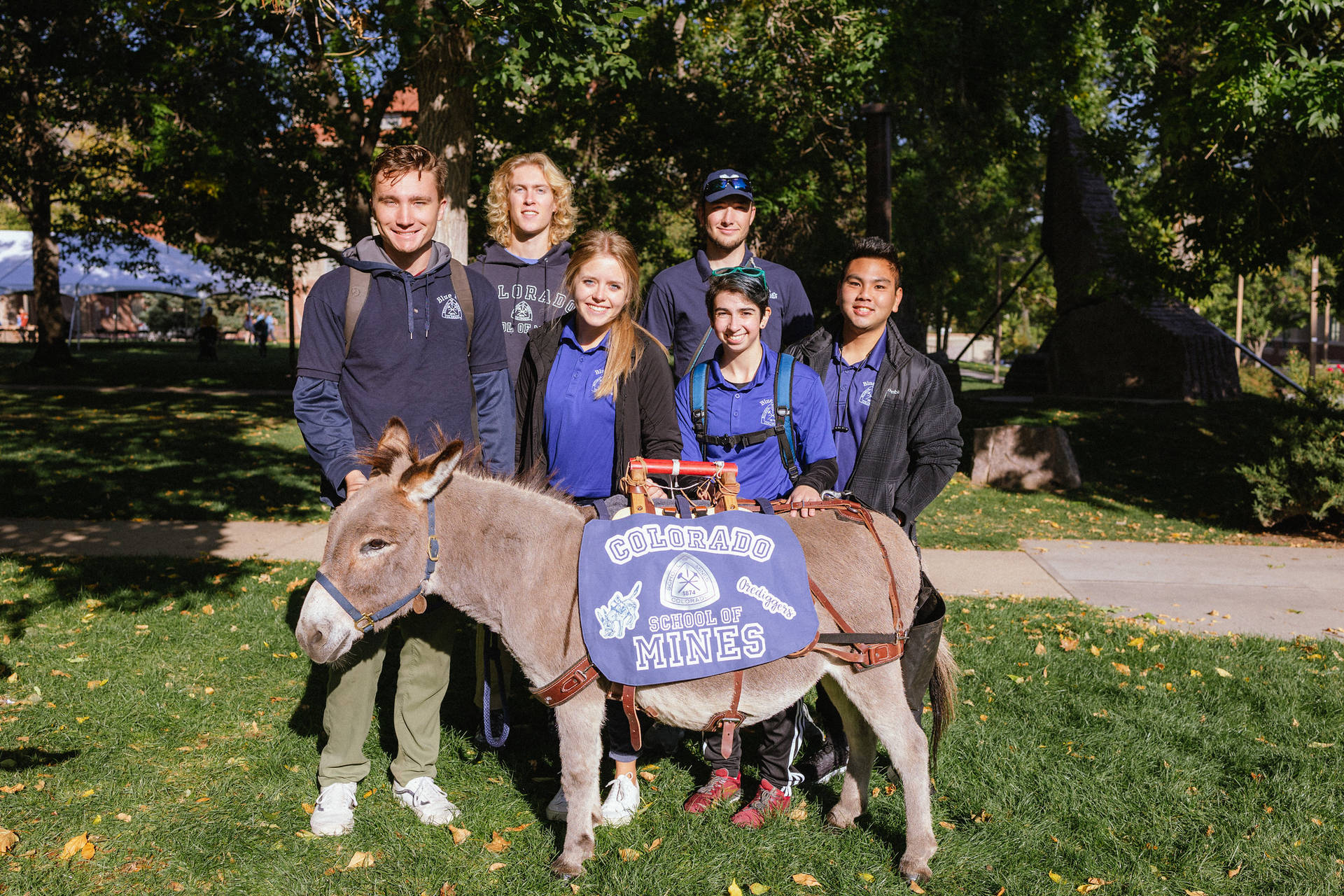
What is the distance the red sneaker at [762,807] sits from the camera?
376 centimetres

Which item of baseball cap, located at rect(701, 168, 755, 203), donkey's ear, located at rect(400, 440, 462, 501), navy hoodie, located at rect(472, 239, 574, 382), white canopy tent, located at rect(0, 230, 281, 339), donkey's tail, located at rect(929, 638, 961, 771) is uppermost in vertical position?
white canopy tent, located at rect(0, 230, 281, 339)

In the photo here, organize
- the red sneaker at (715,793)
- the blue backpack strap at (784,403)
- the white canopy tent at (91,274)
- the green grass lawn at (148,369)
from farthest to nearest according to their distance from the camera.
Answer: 1. the white canopy tent at (91,274)
2. the green grass lawn at (148,369)
3. the red sneaker at (715,793)
4. the blue backpack strap at (784,403)

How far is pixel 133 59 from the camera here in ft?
49.4

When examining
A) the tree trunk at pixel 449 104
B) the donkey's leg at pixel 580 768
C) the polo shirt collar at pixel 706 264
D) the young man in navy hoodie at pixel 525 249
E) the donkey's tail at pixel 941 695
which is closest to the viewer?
the donkey's leg at pixel 580 768

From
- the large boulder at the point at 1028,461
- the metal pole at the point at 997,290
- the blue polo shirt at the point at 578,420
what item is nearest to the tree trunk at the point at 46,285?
the large boulder at the point at 1028,461

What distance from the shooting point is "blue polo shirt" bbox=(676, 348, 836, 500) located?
11.8 feet

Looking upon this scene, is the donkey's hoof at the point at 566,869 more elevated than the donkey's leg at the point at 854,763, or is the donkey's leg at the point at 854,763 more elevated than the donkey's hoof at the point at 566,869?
the donkey's leg at the point at 854,763

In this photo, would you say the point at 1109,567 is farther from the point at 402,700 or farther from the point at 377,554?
the point at 377,554

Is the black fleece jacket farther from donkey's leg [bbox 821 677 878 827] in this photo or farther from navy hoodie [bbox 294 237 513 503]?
donkey's leg [bbox 821 677 878 827]

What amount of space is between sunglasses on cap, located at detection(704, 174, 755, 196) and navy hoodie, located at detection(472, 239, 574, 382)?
794 mm

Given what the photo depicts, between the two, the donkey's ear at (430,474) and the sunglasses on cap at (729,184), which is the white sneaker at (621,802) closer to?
the donkey's ear at (430,474)

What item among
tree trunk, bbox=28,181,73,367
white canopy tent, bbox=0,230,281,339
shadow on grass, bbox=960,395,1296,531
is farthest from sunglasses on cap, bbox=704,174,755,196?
white canopy tent, bbox=0,230,281,339

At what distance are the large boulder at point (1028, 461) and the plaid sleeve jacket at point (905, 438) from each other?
8177 millimetres

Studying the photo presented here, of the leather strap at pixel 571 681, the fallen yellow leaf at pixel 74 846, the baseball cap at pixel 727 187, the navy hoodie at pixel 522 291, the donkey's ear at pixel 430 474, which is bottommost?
the fallen yellow leaf at pixel 74 846
